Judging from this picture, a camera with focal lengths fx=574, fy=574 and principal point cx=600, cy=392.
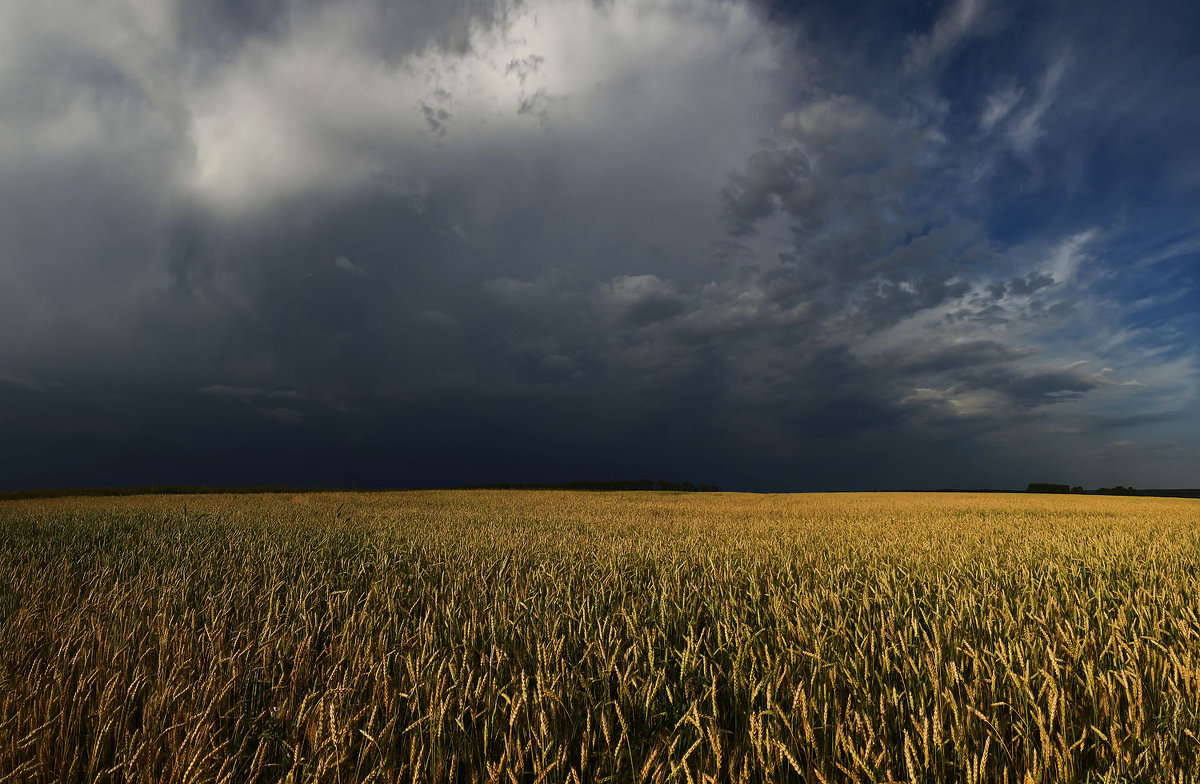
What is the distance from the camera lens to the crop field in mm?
1925

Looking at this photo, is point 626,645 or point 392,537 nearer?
point 626,645

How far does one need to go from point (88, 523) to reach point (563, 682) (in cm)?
1144

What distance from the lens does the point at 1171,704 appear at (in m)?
2.31

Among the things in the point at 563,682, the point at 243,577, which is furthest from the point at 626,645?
the point at 243,577

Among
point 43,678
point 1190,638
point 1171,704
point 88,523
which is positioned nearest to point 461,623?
point 43,678

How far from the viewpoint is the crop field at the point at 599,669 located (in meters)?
1.92

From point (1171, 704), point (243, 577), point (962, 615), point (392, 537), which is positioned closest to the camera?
point (1171, 704)

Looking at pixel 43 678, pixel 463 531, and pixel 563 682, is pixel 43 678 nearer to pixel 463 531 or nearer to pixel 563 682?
pixel 563 682

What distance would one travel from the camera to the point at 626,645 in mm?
3199

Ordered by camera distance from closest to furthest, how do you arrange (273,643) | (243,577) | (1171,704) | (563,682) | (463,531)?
(1171,704)
(563,682)
(273,643)
(243,577)
(463,531)

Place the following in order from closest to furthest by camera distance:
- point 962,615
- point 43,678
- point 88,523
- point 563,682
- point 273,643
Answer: point 563,682 → point 43,678 → point 273,643 → point 962,615 → point 88,523

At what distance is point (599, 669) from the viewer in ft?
8.55

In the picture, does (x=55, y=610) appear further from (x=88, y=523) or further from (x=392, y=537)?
(x=88, y=523)

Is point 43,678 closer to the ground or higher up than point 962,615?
closer to the ground
